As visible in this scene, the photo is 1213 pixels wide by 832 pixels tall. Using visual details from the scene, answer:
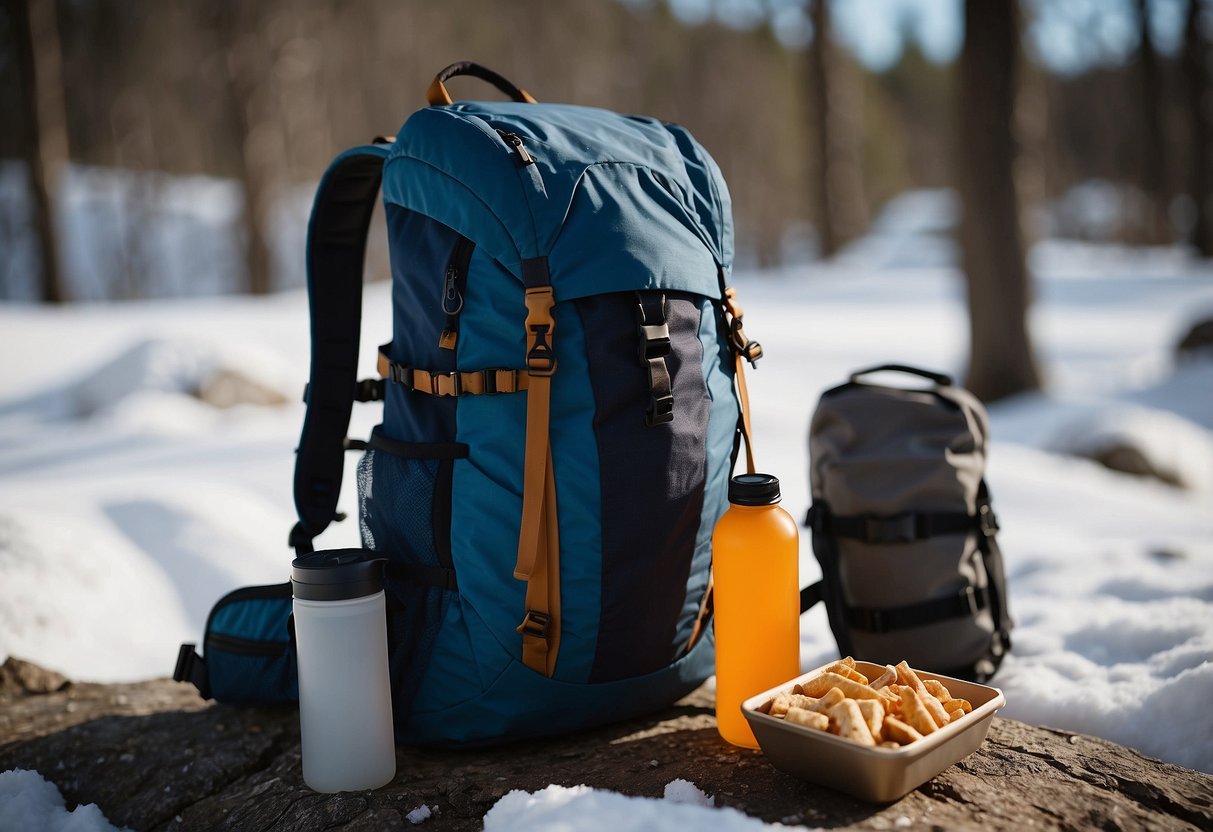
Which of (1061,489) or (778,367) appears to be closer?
(1061,489)

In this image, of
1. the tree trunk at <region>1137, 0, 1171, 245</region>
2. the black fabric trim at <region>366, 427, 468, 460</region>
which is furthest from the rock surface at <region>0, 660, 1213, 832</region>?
the tree trunk at <region>1137, 0, 1171, 245</region>

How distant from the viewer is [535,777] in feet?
5.25

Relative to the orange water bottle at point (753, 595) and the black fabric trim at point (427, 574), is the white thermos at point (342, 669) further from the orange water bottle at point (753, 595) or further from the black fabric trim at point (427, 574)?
the orange water bottle at point (753, 595)

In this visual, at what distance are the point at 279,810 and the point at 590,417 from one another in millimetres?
854

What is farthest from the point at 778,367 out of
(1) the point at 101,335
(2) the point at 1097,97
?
(2) the point at 1097,97

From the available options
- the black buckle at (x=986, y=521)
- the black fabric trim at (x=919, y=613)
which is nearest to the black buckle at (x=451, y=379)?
the black fabric trim at (x=919, y=613)

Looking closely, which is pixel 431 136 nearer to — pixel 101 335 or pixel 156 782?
pixel 156 782

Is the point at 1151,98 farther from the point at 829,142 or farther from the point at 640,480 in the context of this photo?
the point at 640,480

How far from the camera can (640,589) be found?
170 cm

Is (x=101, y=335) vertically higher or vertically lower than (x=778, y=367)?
higher

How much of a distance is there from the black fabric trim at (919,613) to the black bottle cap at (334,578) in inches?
42.5

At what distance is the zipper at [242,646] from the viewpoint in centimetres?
187

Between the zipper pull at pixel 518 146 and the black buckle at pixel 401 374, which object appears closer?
the zipper pull at pixel 518 146

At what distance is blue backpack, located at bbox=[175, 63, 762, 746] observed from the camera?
1612 millimetres
